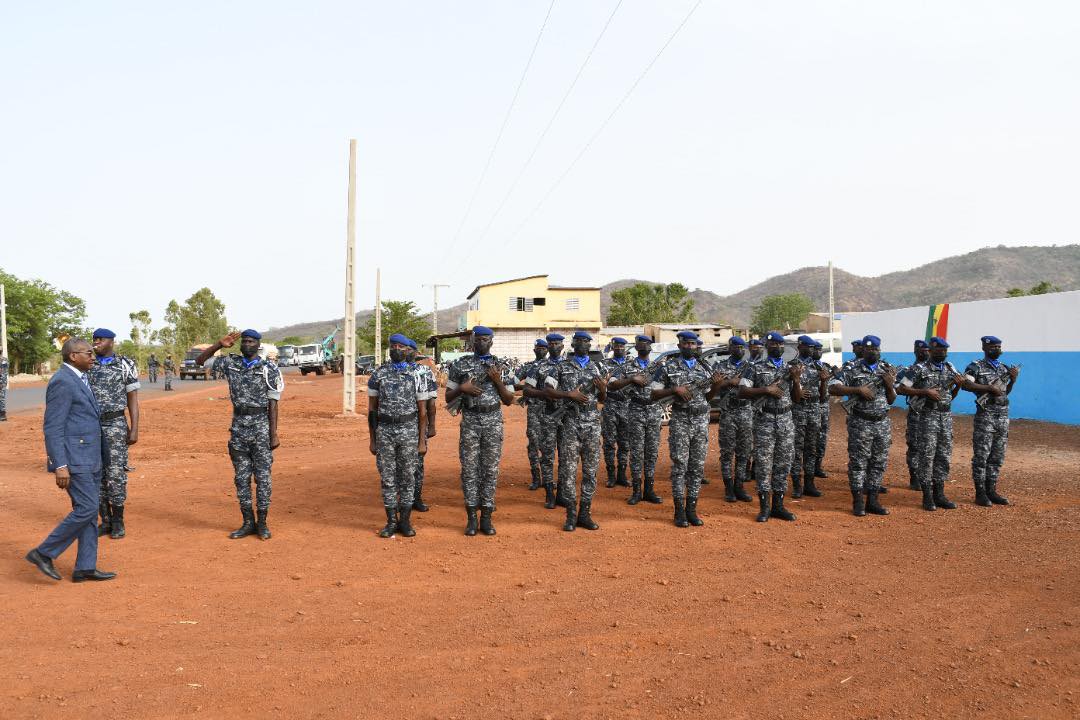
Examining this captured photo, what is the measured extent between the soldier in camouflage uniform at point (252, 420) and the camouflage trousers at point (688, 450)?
4.14 m

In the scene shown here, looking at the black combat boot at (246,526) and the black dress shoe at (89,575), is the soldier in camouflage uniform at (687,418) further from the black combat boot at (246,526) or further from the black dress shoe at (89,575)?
the black dress shoe at (89,575)

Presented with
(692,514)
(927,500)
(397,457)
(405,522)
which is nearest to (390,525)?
(405,522)

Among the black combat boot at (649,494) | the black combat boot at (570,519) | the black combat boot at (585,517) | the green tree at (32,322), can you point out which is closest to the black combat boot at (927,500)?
the black combat boot at (649,494)

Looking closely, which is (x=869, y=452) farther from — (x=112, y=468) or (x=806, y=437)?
(x=112, y=468)

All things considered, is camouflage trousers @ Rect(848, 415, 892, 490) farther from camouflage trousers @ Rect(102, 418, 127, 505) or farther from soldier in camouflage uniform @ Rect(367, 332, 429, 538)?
camouflage trousers @ Rect(102, 418, 127, 505)

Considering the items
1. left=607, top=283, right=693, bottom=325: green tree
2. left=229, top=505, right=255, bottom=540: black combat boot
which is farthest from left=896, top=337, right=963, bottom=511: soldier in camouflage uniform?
left=607, top=283, right=693, bottom=325: green tree

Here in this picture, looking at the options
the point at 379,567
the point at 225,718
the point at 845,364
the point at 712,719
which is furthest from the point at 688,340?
the point at 225,718

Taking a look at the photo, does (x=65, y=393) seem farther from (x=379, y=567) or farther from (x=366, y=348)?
(x=366, y=348)

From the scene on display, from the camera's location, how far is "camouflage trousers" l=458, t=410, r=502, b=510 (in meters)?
7.27

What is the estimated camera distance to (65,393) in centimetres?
563

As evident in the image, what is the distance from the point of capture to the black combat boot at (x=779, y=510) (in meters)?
7.87

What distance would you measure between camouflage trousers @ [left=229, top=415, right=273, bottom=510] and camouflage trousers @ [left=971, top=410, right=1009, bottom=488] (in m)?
8.00

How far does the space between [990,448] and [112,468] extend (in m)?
9.78

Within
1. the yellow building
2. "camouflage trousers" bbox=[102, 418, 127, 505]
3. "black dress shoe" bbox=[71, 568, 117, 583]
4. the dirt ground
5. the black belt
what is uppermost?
the yellow building
